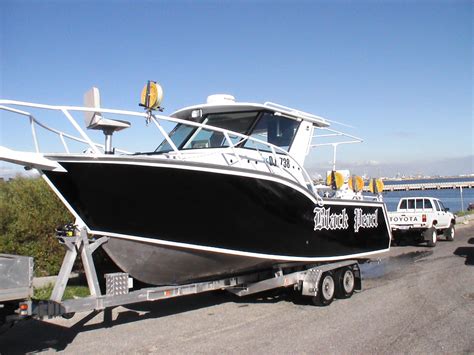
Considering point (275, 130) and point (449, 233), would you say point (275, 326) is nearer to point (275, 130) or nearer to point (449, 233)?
point (275, 130)

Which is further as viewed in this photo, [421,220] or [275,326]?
[421,220]

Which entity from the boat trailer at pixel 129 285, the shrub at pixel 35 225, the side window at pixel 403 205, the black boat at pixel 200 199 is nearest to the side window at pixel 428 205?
the side window at pixel 403 205

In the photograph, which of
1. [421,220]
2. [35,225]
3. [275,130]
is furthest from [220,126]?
[421,220]

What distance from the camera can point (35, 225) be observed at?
342 inches

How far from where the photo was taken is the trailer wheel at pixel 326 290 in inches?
301

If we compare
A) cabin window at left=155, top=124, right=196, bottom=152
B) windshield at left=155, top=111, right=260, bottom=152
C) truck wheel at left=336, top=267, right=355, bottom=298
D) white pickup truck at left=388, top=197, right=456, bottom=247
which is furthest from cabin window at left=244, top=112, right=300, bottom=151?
white pickup truck at left=388, top=197, right=456, bottom=247

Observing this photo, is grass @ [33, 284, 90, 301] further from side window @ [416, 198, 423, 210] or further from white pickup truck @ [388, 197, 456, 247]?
side window @ [416, 198, 423, 210]

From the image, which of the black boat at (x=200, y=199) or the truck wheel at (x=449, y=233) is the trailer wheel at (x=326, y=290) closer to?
the black boat at (x=200, y=199)

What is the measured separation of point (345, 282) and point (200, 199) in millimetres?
3696

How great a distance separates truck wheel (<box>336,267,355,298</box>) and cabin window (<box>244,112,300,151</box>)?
2.35 m

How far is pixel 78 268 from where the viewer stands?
369 inches

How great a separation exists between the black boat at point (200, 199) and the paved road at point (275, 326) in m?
0.75

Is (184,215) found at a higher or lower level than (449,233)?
higher

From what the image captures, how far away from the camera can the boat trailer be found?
4.88m
